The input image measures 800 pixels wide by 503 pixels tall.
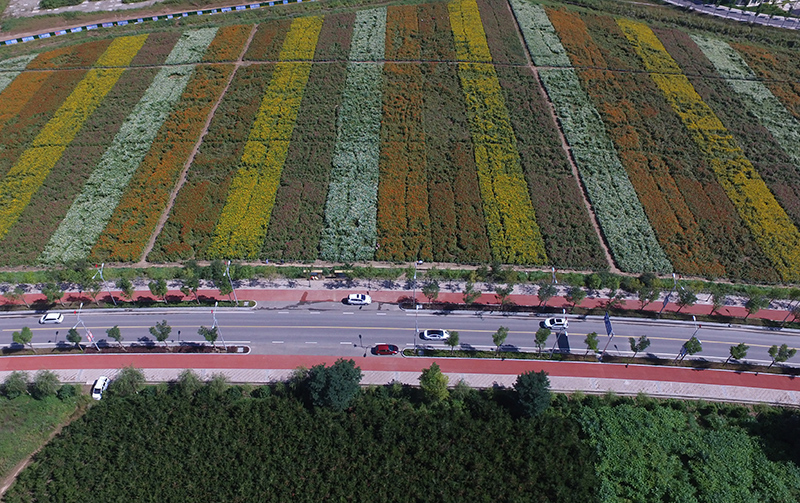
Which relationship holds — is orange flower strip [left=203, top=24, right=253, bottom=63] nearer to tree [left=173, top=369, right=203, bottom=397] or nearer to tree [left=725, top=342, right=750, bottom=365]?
tree [left=173, top=369, right=203, bottom=397]

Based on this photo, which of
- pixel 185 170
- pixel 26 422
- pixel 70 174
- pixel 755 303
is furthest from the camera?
pixel 185 170

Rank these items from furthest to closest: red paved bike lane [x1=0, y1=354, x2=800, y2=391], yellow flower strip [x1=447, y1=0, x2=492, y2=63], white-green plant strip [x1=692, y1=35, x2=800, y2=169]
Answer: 1. yellow flower strip [x1=447, y1=0, x2=492, y2=63]
2. white-green plant strip [x1=692, y1=35, x2=800, y2=169]
3. red paved bike lane [x1=0, y1=354, x2=800, y2=391]

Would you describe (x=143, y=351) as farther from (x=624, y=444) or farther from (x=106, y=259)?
(x=624, y=444)

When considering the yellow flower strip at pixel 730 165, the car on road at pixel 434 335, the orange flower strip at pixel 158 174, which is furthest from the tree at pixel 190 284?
the yellow flower strip at pixel 730 165

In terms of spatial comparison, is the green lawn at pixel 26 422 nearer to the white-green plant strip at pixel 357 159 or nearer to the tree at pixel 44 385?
the tree at pixel 44 385

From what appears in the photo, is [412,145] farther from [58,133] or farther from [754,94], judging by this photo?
[754,94]

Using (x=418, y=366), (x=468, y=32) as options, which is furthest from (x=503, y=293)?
(x=468, y=32)

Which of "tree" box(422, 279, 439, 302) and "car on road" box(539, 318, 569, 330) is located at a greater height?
"tree" box(422, 279, 439, 302)

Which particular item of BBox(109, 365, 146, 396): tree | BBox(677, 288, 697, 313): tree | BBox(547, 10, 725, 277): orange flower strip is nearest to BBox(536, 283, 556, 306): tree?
BBox(677, 288, 697, 313): tree
